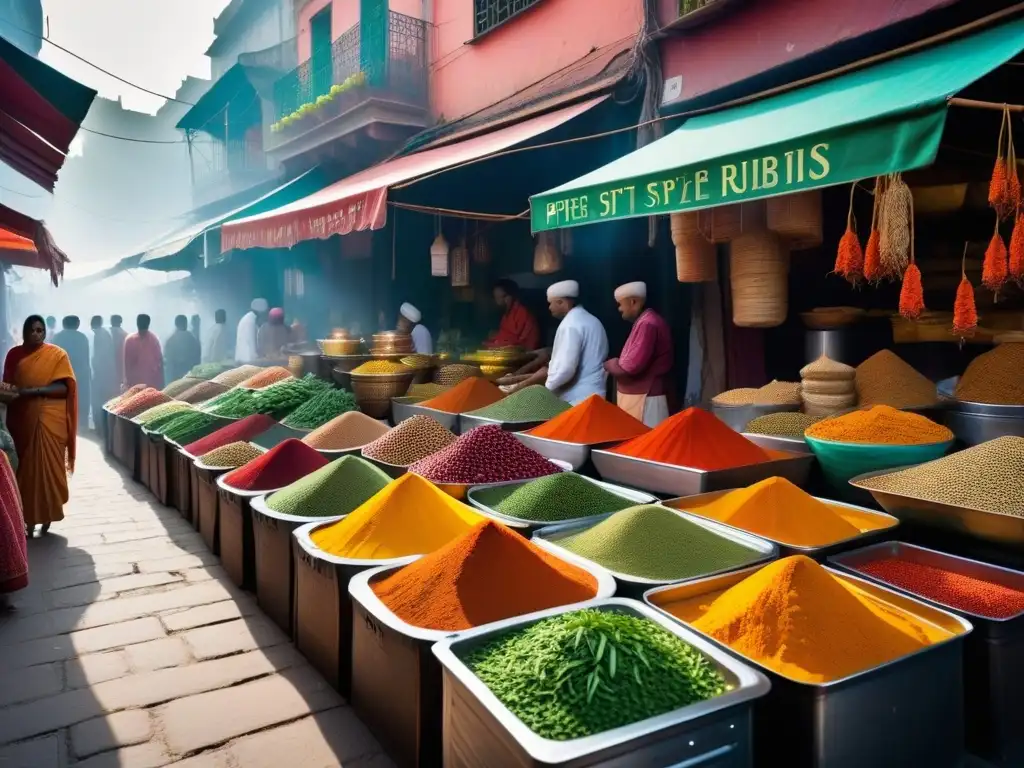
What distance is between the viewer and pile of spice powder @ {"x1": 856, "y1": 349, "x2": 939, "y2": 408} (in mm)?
2955

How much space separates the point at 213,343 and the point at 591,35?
691cm

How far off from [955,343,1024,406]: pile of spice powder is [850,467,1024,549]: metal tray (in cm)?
96

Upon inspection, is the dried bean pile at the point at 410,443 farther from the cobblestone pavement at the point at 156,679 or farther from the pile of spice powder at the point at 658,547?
the pile of spice powder at the point at 658,547

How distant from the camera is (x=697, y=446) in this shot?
8.77ft

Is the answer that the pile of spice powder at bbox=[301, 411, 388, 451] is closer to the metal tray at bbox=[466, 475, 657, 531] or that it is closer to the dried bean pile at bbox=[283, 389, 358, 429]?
the dried bean pile at bbox=[283, 389, 358, 429]

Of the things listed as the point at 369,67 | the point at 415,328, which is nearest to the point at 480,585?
the point at 415,328

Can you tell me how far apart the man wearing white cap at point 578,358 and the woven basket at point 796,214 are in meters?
1.49

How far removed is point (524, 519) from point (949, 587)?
1181 millimetres

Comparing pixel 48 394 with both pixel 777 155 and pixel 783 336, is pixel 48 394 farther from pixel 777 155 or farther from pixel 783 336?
pixel 783 336

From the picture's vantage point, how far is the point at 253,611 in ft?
9.40

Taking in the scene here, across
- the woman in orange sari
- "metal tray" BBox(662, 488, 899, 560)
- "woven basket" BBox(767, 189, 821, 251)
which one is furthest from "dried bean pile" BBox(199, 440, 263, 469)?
"woven basket" BBox(767, 189, 821, 251)

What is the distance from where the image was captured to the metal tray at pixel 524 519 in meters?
2.24

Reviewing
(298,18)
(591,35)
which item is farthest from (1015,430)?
(298,18)

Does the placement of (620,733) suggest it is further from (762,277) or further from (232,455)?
(232,455)
